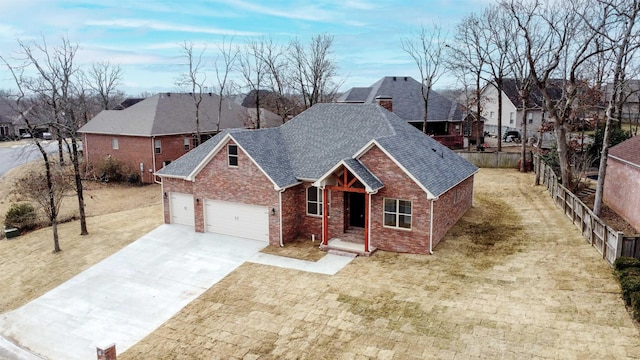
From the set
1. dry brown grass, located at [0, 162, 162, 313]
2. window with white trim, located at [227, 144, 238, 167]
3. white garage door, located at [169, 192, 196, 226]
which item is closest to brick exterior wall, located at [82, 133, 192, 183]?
dry brown grass, located at [0, 162, 162, 313]

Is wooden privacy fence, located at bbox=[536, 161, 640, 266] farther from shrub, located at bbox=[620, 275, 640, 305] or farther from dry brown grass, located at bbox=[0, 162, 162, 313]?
dry brown grass, located at bbox=[0, 162, 162, 313]

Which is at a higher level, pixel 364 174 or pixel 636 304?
pixel 364 174

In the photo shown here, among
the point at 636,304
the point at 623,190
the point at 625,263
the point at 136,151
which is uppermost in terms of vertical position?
the point at 136,151

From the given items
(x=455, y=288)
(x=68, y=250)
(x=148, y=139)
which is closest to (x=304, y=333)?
(x=455, y=288)

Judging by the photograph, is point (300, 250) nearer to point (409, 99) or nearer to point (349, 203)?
point (349, 203)

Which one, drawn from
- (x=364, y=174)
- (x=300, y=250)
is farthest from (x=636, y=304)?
(x=300, y=250)

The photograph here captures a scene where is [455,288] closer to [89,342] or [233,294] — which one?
[233,294]
